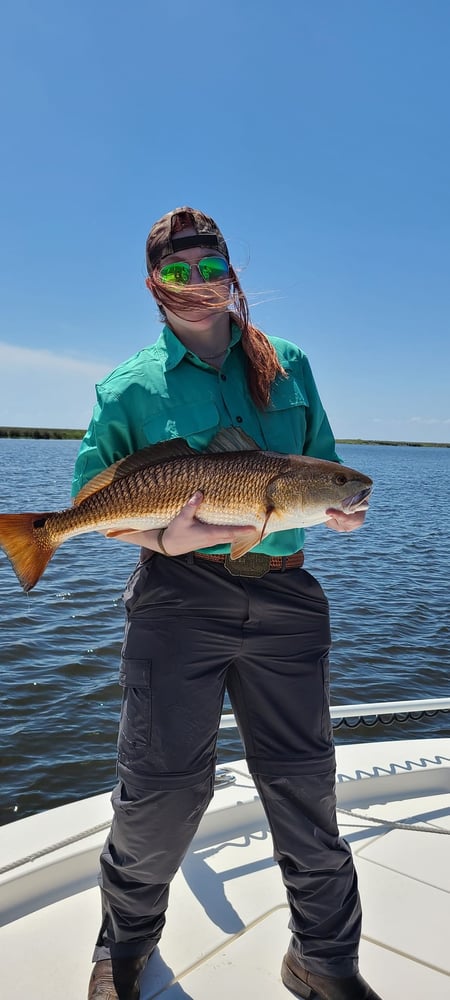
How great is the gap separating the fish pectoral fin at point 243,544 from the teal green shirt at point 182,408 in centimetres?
14

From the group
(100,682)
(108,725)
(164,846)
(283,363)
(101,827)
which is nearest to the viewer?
(164,846)

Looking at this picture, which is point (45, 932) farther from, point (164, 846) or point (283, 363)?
point (283, 363)

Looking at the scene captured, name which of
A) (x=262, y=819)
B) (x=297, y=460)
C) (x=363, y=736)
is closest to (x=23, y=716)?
(x=363, y=736)

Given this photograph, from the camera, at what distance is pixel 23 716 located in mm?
8180

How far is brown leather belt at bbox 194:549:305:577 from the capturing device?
270 centimetres

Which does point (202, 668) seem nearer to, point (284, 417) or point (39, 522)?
point (39, 522)

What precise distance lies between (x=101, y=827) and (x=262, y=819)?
101cm

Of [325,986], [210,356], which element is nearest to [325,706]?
[325,986]

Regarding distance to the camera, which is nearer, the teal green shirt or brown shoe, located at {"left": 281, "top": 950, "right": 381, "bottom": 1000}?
brown shoe, located at {"left": 281, "top": 950, "right": 381, "bottom": 1000}

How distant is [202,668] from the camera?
2.66 m

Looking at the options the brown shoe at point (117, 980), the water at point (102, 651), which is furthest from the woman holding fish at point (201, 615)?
the water at point (102, 651)

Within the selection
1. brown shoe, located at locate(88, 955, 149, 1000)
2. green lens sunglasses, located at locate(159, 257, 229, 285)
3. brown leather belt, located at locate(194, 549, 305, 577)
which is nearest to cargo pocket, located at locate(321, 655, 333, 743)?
brown leather belt, located at locate(194, 549, 305, 577)

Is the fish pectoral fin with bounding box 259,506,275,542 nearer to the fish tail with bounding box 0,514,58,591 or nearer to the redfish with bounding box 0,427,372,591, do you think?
the redfish with bounding box 0,427,372,591

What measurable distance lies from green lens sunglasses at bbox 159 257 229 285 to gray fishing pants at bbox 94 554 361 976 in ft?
3.71
